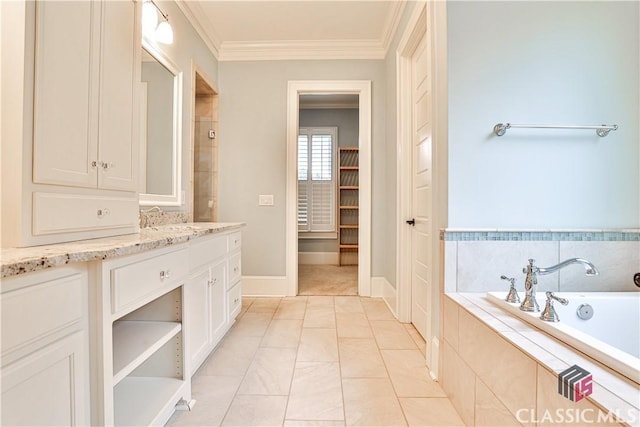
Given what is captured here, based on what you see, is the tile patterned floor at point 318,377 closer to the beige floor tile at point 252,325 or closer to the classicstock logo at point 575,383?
the beige floor tile at point 252,325

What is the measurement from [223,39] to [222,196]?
1.60m

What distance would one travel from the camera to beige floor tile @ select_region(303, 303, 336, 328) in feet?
7.62

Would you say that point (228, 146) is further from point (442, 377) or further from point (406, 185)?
point (442, 377)

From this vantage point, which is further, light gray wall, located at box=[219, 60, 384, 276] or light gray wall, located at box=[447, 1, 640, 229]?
light gray wall, located at box=[219, 60, 384, 276]

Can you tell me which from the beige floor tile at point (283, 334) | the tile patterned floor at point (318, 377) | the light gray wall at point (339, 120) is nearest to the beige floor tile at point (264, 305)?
the tile patterned floor at point (318, 377)

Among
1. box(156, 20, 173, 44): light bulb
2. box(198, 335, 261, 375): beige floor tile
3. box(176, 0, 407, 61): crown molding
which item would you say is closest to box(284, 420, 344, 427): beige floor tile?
box(198, 335, 261, 375): beige floor tile

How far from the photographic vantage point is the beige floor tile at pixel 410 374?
1.47 m

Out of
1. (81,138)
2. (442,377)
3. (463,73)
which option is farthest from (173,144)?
(442,377)

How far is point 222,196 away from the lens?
310 cm

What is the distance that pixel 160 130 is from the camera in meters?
2.03

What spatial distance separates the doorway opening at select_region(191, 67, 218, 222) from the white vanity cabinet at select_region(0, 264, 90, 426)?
2.02 metres

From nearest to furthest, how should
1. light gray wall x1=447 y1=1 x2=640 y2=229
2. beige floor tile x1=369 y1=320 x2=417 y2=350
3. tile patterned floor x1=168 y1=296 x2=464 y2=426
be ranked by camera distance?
tile patterned floor x1=168 y1=296 x2=464 y2=426, light gray wall x1=447 y1=1 x2=640 y2=229, beige floor tile x1=369 y1=320 x2=417 y2=350

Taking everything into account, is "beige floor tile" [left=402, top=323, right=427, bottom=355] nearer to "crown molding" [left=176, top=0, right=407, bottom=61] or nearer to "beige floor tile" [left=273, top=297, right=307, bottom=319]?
"beige floor tile" [left=273, top=297, right=307, bottom=319]

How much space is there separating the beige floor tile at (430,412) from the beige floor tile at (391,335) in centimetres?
54
